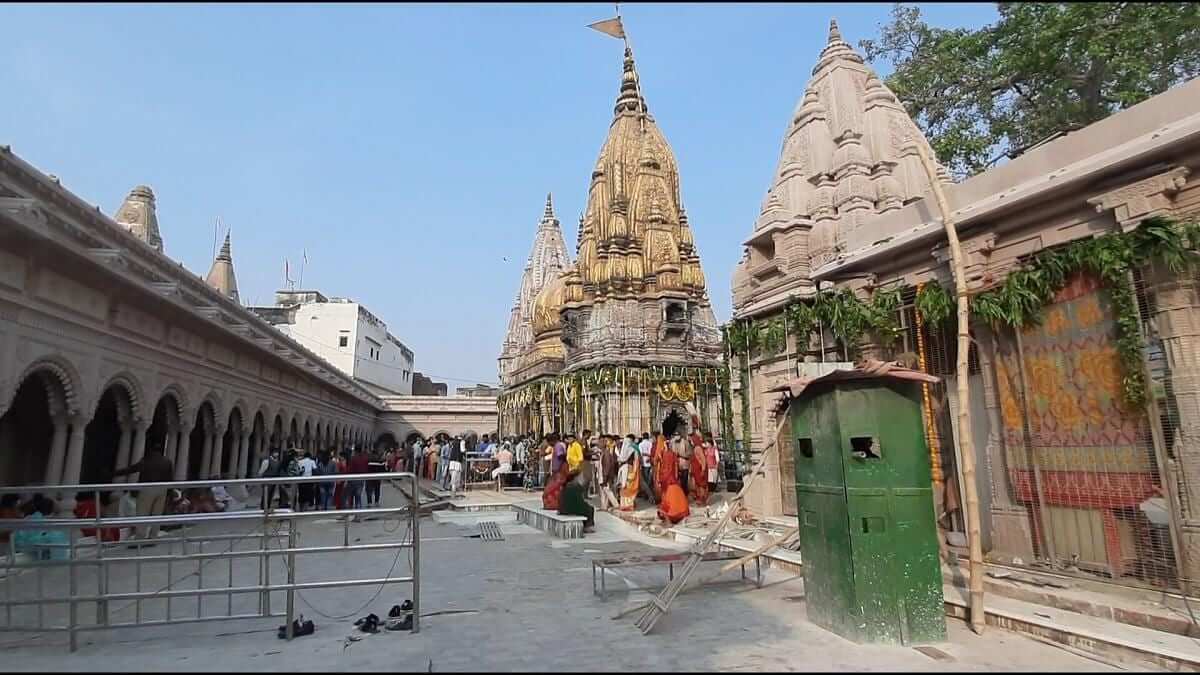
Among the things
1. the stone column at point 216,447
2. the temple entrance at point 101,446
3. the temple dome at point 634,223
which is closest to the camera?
the temple entrance at point 101,446

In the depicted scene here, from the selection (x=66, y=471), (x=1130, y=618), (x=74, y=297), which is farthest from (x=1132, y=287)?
(x=66, y=471)

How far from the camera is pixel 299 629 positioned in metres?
5.23

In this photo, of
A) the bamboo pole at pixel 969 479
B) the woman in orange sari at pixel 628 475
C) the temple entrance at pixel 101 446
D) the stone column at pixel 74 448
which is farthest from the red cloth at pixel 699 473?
the temple entrance at pixel 101 446

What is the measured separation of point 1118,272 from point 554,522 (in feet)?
29.5

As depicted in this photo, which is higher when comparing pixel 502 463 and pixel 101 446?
pixel 101 446

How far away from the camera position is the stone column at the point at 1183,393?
18.3ft

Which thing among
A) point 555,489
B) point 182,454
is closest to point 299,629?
point 555,489

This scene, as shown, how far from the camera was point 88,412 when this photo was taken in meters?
10.6

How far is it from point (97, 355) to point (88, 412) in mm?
981

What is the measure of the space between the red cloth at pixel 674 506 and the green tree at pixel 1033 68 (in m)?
8.47

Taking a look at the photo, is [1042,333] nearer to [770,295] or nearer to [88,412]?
[770,295]

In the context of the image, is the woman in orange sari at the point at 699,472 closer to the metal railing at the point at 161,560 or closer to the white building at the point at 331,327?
the metal railing at the point at 161,560

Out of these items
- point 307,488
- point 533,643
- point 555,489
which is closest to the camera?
A: point 533,643

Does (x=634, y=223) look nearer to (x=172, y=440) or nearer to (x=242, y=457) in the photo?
(x=242, y=457)
